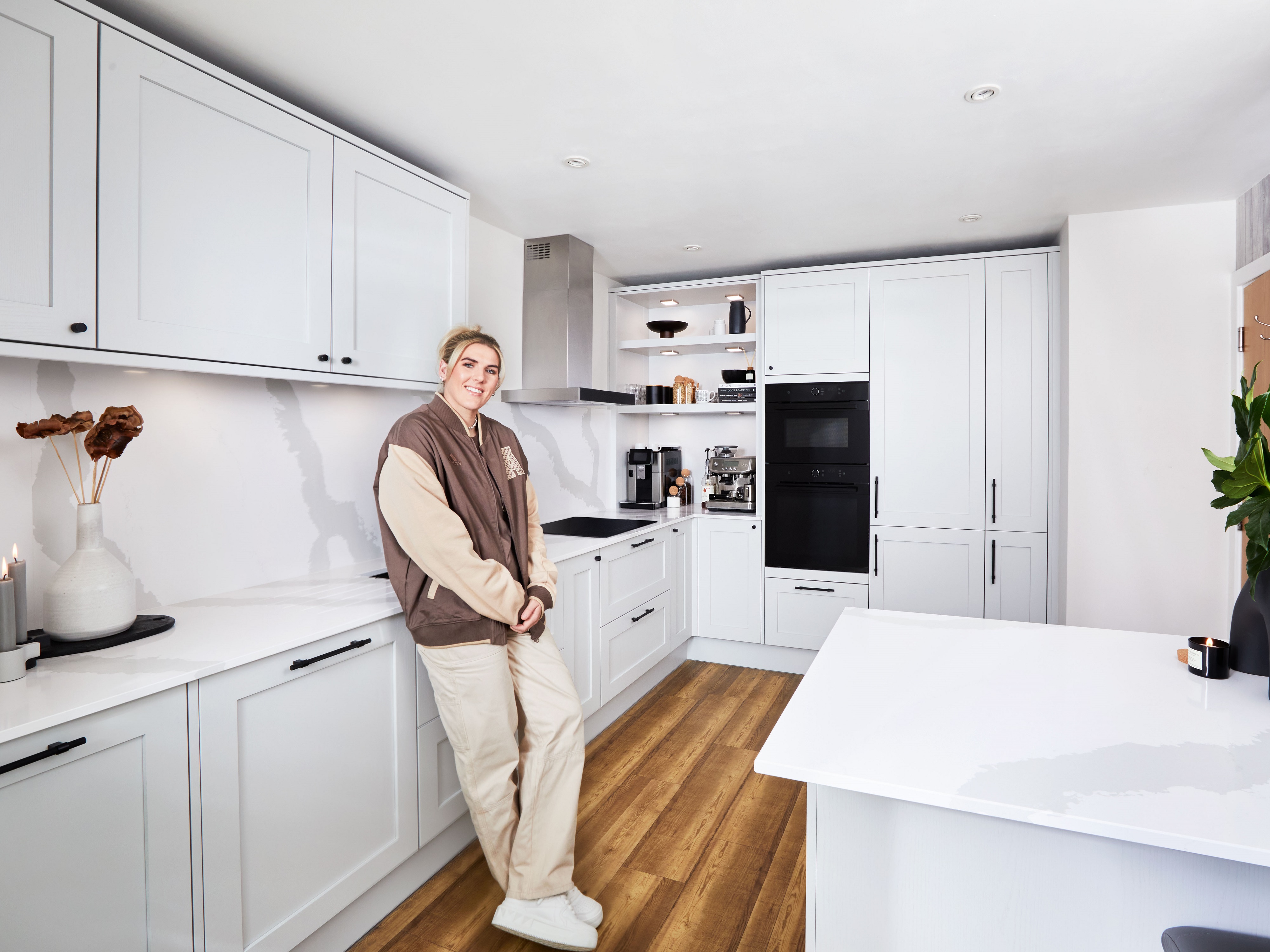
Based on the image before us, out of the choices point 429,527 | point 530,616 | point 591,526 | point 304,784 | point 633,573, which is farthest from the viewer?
point 591,526

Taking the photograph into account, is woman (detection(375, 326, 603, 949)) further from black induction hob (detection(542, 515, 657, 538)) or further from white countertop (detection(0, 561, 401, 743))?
black induction hob (detection(542, 515, 657, 538))

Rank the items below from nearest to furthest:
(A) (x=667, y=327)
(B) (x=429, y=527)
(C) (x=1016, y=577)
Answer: (B) (x=429, y=527), (C) (x=1016, y=577), (A) (x=667, y=327)

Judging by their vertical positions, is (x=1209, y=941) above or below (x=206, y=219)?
below

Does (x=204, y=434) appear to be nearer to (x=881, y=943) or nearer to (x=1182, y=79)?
(x=881, y=943)

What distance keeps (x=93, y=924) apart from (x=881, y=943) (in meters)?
1.39

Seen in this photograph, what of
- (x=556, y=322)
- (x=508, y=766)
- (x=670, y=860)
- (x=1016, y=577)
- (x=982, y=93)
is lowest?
(x=670, y=860)

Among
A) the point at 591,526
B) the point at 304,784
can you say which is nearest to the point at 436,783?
the point at 304,784

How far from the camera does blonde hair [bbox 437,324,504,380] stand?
2.01 m

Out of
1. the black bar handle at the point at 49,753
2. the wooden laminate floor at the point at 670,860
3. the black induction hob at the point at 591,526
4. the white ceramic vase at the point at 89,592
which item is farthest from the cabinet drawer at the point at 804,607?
the black bar handle at the point at 49,753

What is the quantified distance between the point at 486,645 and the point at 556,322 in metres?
2.02

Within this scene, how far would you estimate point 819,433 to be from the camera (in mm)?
3857

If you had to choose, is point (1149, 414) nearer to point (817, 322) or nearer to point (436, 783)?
point (817, 322)

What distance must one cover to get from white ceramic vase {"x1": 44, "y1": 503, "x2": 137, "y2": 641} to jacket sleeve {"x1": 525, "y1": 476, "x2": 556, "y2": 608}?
0.99 meters

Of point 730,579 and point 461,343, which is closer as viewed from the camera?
point 461,343
